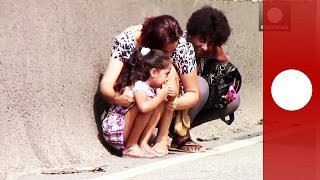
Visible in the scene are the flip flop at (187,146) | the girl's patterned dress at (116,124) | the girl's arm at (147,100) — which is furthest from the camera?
the flip flop at (187,146)

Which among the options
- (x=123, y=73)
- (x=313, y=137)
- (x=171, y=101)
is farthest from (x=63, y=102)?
(x=313, y=137)

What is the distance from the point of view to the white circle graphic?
995 mm

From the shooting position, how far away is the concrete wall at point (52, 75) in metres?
3.78

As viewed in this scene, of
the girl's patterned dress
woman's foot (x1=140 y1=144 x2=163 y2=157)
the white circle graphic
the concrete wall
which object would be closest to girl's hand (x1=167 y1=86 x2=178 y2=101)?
the girl's patterned dress

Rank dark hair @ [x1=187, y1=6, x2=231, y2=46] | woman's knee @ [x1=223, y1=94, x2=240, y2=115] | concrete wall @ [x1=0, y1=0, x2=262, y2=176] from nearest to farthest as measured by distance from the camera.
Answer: concrete wall @ [x1=0, y1=0, x2=262, y2=176]
dark hair @ [x1=187, y1=6, x2=231, y2=46]
woman's knee @ [x1=223, y1=94, x2=240, y2=115]

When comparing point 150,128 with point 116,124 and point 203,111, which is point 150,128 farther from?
point 203,111

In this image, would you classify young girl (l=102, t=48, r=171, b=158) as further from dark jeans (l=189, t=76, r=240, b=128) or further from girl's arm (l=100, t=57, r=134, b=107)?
dark jeans (l=189, t=76, r=240, b=128)

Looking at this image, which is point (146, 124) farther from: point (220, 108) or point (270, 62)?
point (270, 62)

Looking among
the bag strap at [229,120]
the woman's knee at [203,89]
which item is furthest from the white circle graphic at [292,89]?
the bag strap at [229,120]

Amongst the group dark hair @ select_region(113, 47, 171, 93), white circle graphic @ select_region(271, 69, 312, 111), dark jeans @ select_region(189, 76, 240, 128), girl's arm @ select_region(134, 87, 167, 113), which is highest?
white circle graphic @ select_region(271, 69, 312, 111)

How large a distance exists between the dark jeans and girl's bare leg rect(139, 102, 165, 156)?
1.43 ft

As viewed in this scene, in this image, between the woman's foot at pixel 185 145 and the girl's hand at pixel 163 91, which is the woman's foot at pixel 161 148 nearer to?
the woman's foot at pixel 185 145

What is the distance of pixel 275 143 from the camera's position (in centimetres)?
128

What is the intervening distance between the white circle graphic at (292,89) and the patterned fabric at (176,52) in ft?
10.3
